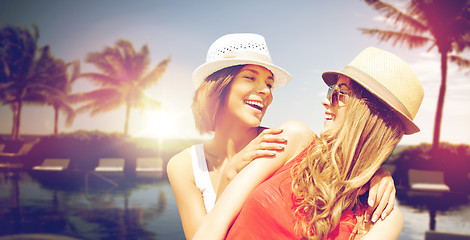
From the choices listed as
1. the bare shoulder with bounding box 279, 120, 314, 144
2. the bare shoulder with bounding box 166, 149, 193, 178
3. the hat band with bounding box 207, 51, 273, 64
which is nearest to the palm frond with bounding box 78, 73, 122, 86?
the bare shoulder with bounding box 166, 149, 193, 178

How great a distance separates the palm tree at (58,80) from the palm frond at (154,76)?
8.63m

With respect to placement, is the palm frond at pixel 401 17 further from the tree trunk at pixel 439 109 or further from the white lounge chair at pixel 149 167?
the white lounge chair at pixel 149 167

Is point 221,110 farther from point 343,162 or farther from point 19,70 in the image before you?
point 19,70

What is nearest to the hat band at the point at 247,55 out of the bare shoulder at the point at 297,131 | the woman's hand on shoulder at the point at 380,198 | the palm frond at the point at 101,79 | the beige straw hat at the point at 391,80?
the bare shoulder at the point at 297,131

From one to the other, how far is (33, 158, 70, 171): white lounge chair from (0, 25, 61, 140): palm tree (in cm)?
1849

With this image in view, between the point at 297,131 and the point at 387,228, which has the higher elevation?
the point at 297,131

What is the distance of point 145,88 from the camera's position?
4631 cm

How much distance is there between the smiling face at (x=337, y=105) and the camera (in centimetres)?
192

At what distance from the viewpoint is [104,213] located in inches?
604

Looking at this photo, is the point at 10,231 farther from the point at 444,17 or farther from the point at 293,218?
the point at 444,17

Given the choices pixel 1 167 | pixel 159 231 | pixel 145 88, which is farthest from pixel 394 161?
pixel 145 88

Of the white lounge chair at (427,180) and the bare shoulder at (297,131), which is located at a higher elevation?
the bare shoulder at (297,131)

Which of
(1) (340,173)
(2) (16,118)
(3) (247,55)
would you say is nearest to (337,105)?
(1) (340,173)

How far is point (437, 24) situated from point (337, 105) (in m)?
28.5
